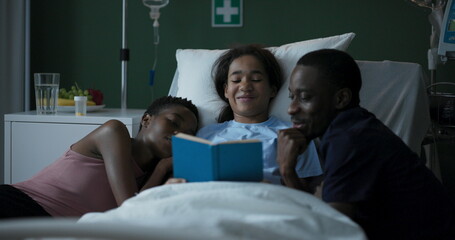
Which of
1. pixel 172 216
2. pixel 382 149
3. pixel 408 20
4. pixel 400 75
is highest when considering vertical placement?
pixel 408 20

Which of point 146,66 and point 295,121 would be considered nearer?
point 295,121

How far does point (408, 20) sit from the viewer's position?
10.8 feet

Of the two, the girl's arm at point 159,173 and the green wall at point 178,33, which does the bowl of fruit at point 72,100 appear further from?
the girl's arm at point 159,173

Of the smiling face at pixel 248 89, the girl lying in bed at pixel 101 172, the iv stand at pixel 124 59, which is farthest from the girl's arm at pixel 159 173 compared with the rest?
the iv stand at pixel 124 59

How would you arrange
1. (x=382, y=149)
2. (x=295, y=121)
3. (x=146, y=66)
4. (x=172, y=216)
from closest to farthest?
(x=172, y=216) < (x=382, y=149) < (x=295, y=121) < (x=146, y=66)

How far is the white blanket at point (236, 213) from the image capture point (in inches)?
44.6

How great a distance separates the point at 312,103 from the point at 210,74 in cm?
83

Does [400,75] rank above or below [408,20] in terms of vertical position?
below

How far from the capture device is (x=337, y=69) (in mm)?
1639

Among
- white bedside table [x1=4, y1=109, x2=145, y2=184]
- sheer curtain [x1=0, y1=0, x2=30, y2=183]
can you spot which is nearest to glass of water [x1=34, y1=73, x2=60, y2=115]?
white bedside table [x1=4, y1=109, x2=145, y2=184]

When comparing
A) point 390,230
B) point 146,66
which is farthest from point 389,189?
point 146,66

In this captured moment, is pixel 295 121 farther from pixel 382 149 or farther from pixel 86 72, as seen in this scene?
pixel 86 72

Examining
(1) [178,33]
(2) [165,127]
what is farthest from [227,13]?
(2) [165,127]

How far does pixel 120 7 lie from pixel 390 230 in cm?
267
